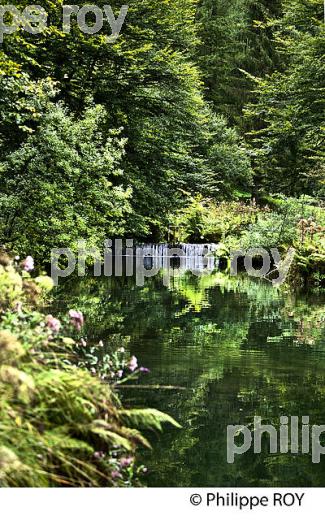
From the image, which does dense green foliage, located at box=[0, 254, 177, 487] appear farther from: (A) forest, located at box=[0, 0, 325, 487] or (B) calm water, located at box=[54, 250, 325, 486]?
(B) calm water, located at box=[54, 250, 325, 486]

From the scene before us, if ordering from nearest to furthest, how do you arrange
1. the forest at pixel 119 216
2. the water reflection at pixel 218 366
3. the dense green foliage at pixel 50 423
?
the dense green foliage at pixel 50 423
the forest at pixel 119 216
the water reflection at pixel 218 366

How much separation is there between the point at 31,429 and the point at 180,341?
5588mm

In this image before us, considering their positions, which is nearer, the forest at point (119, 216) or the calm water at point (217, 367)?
the forest at point (119, 216)

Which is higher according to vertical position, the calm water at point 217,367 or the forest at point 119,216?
the forest at point 119,216

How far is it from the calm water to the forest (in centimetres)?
6

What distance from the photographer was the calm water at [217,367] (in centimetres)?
459

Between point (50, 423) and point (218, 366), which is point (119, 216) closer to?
point (218, 366)

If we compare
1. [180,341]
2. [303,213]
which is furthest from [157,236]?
[180,341]

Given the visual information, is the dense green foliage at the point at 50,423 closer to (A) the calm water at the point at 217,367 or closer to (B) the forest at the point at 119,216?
(B) the forest at the point at 119,216

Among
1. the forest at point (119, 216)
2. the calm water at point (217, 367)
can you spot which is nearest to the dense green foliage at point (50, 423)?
the forest at point (119, 216)

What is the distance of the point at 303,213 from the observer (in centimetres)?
2134

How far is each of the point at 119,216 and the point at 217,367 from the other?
11627 millimetres

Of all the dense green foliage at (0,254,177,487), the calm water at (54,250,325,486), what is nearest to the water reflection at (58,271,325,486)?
the calm water at (54,250,325,486)

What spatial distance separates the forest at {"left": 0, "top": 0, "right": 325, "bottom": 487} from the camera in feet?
11.6
